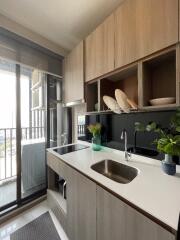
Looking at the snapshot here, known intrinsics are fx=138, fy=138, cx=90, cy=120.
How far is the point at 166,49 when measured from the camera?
3.31ft

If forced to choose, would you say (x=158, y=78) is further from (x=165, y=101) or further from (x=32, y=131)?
(x=32, y=131)

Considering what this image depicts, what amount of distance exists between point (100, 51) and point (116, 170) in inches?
51.0

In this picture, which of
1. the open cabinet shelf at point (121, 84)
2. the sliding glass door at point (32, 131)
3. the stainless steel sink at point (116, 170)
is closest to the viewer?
the stainless steel sink at point (116, 170)

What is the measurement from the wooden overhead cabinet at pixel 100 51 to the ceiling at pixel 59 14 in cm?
21

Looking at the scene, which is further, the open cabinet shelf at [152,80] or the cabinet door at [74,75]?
the cabinet door at [74,75]

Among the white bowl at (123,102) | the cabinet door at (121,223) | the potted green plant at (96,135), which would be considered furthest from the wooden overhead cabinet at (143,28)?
the cabinet door at (121,223)

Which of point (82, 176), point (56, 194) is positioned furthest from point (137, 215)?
point (56, 194)

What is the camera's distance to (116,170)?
4.73 feet

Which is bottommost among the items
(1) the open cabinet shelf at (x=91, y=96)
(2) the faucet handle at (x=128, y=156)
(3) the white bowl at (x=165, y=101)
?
(2) the faucet handle at (x=128, y=156)

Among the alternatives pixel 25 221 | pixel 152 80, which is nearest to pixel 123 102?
pixel 152 80

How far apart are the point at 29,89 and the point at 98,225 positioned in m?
2.00

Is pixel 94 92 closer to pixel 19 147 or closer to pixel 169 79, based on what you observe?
pixel 169 79

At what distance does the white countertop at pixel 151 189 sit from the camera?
25.9 inches

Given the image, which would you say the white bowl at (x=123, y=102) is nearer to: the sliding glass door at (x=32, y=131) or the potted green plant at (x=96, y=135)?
the potted green plant at (x=96, y=135)
